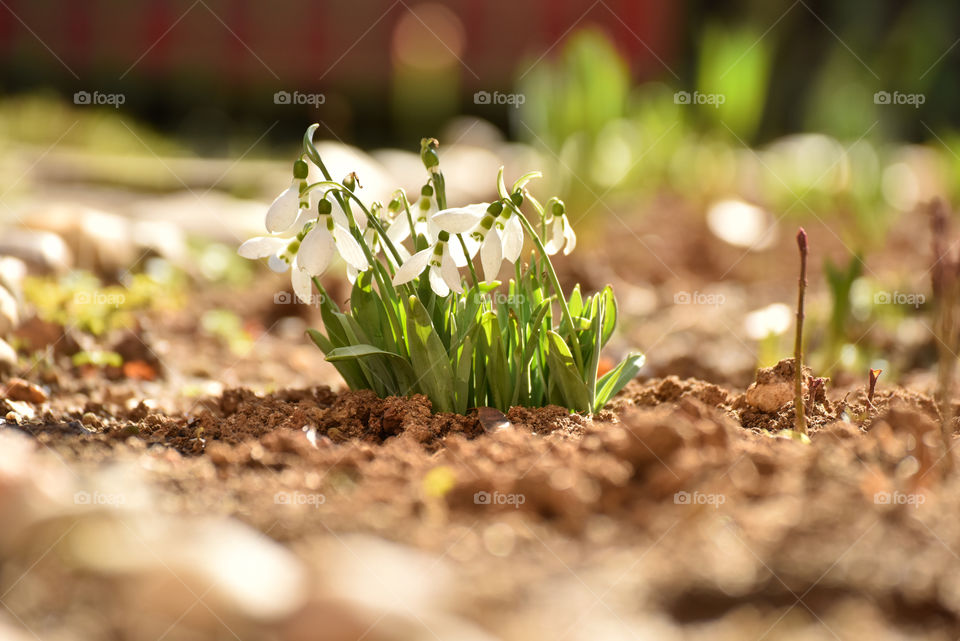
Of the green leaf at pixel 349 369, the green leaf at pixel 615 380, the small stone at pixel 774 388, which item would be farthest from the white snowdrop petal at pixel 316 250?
→ the small stone at pixel 774 388

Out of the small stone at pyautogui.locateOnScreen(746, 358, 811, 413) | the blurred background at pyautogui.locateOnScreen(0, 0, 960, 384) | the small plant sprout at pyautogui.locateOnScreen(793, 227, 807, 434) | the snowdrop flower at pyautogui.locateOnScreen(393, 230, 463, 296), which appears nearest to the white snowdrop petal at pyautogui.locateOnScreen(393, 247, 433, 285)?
the snowdrop flower at pyautogui.locateOnScreen(393, 230, 463, 296)

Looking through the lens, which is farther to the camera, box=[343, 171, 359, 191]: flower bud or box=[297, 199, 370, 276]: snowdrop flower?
box=[343, 171, 359, 191]: flower bud

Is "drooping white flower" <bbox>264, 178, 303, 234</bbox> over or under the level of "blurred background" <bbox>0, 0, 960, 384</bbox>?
over

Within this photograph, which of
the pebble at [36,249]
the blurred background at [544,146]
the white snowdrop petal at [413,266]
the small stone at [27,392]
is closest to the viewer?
the white snowdrop petal at [413,266]

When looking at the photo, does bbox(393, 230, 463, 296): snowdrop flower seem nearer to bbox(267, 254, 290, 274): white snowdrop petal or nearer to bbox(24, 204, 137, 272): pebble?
bbox(267, 254, 290, 274): white snowdrop petal

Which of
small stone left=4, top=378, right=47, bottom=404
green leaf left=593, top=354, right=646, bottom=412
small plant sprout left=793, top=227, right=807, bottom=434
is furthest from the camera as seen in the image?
small stone left=4, top=378, right=47, bottom=404

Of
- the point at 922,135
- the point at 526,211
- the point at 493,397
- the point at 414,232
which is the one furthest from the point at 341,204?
the point at 922,135

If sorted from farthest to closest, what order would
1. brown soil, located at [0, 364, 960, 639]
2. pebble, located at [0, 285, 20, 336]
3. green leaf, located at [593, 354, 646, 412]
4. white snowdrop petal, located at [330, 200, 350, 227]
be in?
pebble, located at [0, 285, 20, 336], green leaf, located at [593, 354, 646, 412], white snowdrop petal, located at [330, 200, 350, 227], brown soil, located at [0, 364, 960, 639]

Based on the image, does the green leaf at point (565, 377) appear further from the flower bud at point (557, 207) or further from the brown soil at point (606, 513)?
the flower bud at point (557, 207)
